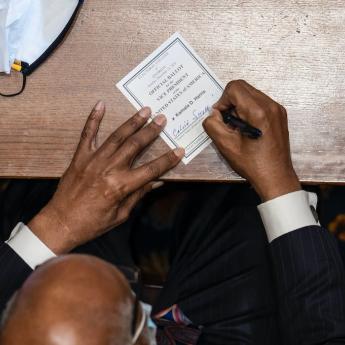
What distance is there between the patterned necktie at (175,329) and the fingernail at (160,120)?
16.6 inches

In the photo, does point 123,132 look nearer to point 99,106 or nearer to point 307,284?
point 99,106

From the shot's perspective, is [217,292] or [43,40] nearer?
[43,40]

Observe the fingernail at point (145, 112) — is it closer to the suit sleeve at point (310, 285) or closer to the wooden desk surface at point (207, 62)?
the wooden desk surface at point (207, 62)

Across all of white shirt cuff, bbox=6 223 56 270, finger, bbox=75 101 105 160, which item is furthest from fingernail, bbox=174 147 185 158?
white shirt cuff, bbox=6 223 56 270

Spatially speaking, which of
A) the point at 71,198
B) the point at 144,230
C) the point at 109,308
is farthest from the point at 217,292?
the point at 109,308

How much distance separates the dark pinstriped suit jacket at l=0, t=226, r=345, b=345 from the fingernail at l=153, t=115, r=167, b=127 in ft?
0.95

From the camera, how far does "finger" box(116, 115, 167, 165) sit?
958 millimetres

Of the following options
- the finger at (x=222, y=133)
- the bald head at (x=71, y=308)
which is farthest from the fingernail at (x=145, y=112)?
the bald head at (x=71, y=308)

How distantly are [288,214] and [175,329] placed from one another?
358 millimetres

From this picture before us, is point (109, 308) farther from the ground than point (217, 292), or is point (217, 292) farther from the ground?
point (109, 308)

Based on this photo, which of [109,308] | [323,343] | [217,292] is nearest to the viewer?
[109,308]

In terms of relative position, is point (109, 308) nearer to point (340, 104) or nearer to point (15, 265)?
point (15, 265)

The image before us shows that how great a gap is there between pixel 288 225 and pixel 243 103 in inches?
9.0

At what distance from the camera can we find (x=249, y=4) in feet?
3.26
